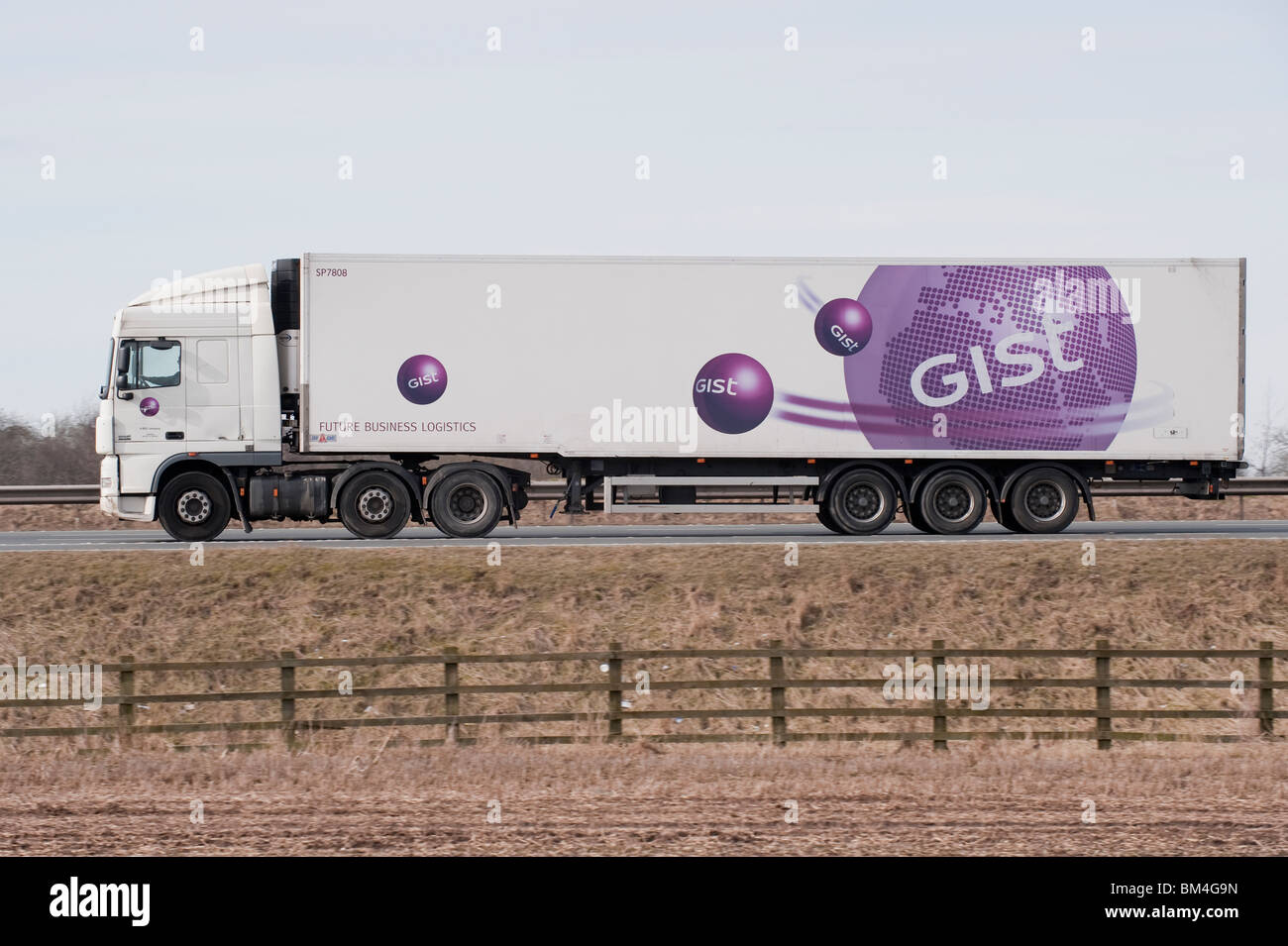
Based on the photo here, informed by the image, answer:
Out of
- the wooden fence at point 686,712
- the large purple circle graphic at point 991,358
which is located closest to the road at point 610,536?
the large purple circle graphic at point 991,358

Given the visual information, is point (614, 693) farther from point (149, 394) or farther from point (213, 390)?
point (149, 394)

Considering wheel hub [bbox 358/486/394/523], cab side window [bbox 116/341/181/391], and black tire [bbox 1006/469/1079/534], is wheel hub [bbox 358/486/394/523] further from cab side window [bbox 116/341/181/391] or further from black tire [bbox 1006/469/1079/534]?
black tire [bbox 1006/469/1079/534]

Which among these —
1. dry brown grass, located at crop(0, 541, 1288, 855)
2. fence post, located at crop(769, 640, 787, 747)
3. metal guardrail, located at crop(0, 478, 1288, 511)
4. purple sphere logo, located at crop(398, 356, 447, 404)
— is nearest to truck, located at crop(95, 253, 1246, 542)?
purple sphere logo, located at crop(398, 356, 447, 404)

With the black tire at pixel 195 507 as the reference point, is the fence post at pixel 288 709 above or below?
below

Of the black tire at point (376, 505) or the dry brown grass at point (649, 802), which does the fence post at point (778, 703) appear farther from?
the black tire at point (376, 505)

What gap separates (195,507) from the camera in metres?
21.0

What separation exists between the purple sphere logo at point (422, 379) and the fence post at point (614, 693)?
743 centimetres

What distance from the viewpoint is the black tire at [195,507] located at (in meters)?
20.9

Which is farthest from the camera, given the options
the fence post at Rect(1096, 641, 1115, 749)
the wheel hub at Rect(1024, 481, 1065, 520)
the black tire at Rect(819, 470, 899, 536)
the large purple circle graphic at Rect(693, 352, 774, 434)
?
the wheel hub at Rect(1024, 481, 1065, 520)

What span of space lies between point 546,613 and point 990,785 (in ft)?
25.4

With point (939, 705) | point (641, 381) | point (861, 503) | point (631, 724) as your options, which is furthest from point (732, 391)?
point (939, 705)

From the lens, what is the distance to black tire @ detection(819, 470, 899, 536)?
70.8 feet

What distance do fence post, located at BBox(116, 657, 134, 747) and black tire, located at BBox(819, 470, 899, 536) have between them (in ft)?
36.4

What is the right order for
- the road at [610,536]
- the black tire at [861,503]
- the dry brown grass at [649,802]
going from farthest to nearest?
1. the black tire at [861,503]
2. the road at [610,536]
3. the dry brown grass at [649,802]
